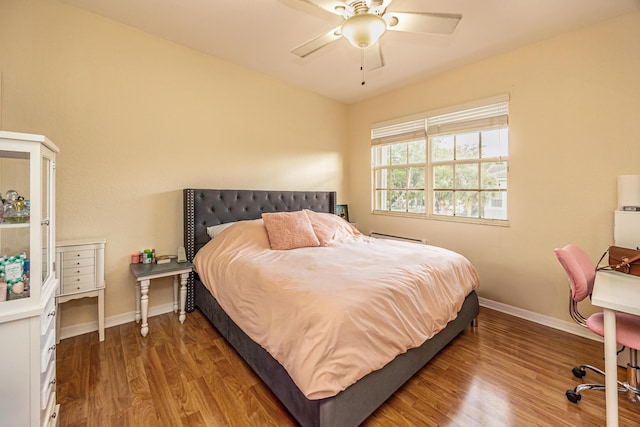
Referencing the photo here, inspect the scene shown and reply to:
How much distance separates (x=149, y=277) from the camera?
93.6 inches

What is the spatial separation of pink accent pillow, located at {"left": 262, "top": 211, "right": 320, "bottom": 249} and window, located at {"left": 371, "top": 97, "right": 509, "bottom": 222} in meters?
1.72

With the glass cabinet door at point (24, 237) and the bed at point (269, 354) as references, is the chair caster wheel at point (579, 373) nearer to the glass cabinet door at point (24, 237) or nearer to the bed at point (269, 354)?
the bed at point (269, 354)

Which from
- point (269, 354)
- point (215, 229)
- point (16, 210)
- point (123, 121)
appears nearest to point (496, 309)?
point (269, 354)

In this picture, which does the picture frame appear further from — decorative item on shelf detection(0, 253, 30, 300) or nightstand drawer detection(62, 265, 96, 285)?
decorative item on shelf detection(0, 253, 30, 300)

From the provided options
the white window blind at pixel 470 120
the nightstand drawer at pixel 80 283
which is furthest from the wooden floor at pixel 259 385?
the white window blind at pixel 470 120

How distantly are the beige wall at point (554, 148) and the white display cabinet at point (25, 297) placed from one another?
143 inches

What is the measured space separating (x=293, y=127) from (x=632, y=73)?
11.1ft

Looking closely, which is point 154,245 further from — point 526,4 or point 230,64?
point 526,4

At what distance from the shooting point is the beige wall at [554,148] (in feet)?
7.54

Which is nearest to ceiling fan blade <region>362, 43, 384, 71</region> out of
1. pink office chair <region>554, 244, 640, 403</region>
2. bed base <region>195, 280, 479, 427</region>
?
pink office chair <region>554, 244, 640, 403</region>

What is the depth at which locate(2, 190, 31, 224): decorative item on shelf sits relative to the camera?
49.4 inches

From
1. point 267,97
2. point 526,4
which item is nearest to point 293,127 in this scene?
point 267,97

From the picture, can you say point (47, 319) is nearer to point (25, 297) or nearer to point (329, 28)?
point (25, 297)

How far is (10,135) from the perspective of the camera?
3.79 ft
